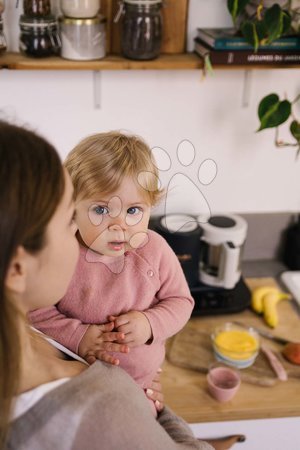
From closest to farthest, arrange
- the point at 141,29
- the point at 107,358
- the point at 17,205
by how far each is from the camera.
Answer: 1. the point at 17,205
2. the point at 107,358
3. the point at 141,29

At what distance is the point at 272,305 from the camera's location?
157 centimetres

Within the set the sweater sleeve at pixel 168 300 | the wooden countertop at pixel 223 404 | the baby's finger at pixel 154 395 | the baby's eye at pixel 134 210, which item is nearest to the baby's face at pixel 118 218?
the baby's eye at pixel 134 210

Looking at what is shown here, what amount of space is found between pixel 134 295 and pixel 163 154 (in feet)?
0.85

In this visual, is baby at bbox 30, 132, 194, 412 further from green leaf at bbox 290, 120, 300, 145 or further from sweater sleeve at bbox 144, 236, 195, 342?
green leaf at bbox 290, 120, 300, 145

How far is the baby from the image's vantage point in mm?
652

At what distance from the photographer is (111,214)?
0.65 meters

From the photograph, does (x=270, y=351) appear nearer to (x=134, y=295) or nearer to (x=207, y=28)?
(x=134, y=295)

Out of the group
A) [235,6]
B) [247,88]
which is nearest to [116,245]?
[235,6]

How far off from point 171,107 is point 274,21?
1.29ft

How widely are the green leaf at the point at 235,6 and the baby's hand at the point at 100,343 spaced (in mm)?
963

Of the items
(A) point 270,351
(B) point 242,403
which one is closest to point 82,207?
(B) point 242,403

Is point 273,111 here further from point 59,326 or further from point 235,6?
point 59,326

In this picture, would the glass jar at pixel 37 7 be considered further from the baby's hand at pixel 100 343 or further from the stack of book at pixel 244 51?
the baby's hand at pixel 100 343

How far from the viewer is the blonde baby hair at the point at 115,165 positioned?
0.65 m
